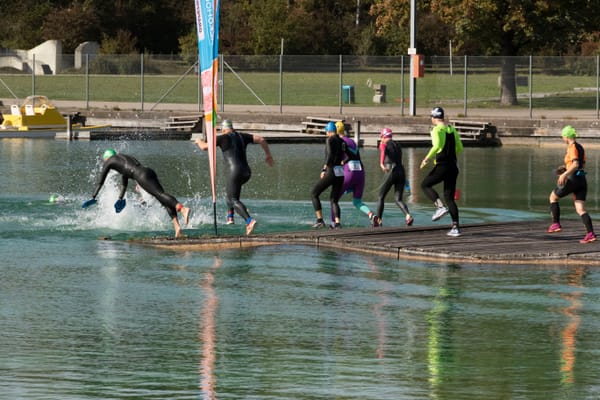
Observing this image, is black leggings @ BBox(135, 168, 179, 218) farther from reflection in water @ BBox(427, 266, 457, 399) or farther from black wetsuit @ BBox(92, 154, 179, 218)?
reflection in water @ BBox(427, 266, 457, 399)

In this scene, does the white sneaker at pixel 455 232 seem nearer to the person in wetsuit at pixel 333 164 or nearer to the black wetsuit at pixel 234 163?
the person in wetsuit at pixel 333 164

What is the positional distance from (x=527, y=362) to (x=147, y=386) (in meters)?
3.36

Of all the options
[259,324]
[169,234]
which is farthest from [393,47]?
[259,324]

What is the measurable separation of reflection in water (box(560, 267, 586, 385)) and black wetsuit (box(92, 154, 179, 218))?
5.96 m

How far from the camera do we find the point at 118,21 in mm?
85438

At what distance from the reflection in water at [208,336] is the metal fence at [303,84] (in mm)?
30121

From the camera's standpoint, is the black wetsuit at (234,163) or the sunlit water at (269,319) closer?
the sunlit water at (269,319)

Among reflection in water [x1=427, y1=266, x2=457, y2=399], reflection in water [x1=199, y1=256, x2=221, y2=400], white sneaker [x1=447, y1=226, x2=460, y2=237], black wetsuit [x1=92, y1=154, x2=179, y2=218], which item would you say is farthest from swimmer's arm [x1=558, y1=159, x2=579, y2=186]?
black wetsuit [x1=92, y1=154, x2=179, y2=218]

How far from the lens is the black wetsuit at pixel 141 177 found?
19.8 metres

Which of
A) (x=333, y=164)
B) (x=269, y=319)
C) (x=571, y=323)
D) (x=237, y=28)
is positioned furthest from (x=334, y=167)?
(x=237, y=28)

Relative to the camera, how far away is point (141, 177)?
20031 mm

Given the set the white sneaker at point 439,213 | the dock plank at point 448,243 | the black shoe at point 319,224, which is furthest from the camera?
the black shoe at point 319,224

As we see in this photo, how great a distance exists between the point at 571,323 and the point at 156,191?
26.0 feet

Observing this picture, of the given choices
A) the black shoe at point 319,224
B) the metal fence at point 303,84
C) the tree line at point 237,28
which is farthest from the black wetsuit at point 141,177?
the tree line at point 237,28
